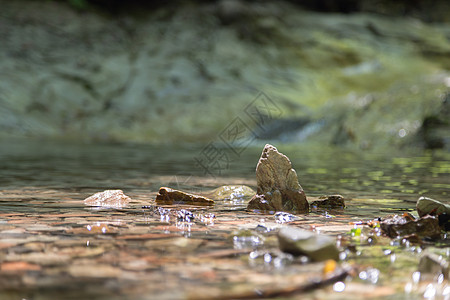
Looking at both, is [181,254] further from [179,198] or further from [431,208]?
[179,198]

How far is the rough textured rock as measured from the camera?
3.59 m

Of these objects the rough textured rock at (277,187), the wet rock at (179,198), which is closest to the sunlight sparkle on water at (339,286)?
the rough textured rock at (277,187)

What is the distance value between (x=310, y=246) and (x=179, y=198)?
6.56 ft

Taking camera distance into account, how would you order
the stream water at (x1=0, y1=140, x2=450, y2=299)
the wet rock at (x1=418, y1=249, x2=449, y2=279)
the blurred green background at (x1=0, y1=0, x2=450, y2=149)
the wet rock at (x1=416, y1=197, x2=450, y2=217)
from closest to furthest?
the stream water at (x1=0, y1=140, x2=450, y2=299)
the wet rock at (x1=418, y1=249, x2=449, y2=279)
the wet rock at (x1=416, y1=197, x2=450, y2=217)
the blurred green background at (x1=0, y1=0, x2=450, y2=149)

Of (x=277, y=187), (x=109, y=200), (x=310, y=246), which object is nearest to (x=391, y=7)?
(x=277, y=187)

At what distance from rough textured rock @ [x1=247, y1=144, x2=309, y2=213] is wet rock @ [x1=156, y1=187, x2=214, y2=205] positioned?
1.35ft

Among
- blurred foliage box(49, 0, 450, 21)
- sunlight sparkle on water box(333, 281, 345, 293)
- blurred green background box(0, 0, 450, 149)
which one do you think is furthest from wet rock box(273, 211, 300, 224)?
blurred foliage box(49, 0, 450, 21)

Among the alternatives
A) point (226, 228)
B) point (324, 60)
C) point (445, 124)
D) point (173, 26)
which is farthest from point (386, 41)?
point (226, 228)

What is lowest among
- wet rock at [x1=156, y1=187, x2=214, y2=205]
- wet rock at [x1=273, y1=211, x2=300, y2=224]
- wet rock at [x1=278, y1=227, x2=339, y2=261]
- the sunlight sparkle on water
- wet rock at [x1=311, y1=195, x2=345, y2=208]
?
the sunlight sparkle on water

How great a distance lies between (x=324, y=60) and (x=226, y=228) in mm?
21049

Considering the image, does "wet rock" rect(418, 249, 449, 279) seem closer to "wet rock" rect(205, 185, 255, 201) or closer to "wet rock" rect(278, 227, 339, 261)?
"wet rock" rect(278, 227, 339, 261)

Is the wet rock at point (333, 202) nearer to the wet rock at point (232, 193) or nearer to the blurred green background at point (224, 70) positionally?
the wet rock at point (232, 193)

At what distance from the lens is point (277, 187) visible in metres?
3.67

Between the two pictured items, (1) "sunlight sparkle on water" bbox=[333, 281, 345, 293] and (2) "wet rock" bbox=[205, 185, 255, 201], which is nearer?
(1) "sunlight sparkle on water" bbox=[333, 281, 345, 293]
